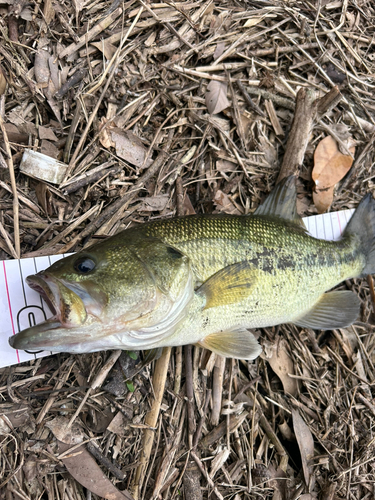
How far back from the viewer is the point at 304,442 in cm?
303

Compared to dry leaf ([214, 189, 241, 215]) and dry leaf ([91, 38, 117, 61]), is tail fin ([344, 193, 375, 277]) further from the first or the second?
dry leaf ([91, 38, 117, 61])

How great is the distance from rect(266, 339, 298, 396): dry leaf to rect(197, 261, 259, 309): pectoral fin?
93 cm

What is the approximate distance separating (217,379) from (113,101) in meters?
2.57

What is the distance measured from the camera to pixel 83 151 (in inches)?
113

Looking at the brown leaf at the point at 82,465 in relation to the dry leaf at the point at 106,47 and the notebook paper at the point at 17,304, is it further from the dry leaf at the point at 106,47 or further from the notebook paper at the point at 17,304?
the dry leaf at the point at 106,47

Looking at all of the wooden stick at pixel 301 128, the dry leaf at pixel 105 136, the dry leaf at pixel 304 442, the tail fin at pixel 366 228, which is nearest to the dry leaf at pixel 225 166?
the wooden stick at pixel 301 128

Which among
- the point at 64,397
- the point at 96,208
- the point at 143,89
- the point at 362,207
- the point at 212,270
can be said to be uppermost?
the point at 143,89

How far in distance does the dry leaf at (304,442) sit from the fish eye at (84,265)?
2.29 meters

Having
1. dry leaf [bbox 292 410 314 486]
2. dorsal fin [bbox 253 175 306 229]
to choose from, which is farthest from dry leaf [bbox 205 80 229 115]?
dry leaf [bbox 292 410 314 486]

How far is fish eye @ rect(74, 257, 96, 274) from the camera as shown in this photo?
2.05 meters

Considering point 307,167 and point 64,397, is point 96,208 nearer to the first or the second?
point 64,397

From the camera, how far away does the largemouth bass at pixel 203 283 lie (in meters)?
1.98

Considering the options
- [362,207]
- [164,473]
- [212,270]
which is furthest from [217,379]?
[362,207]

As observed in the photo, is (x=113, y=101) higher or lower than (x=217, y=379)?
higher
